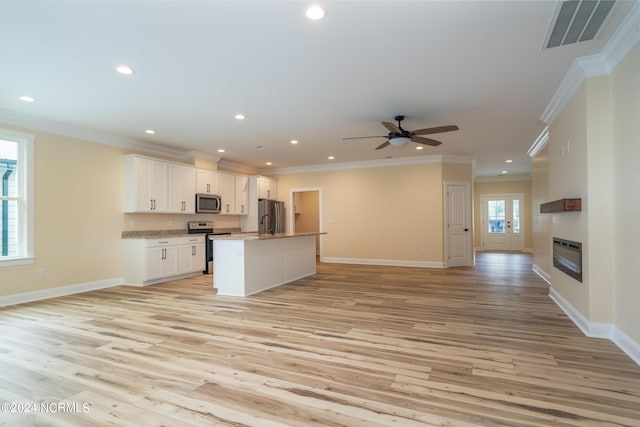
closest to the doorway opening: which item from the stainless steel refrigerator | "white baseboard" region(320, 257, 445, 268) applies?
the stainless steel refrigerator

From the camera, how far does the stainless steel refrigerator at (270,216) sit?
8.78 m

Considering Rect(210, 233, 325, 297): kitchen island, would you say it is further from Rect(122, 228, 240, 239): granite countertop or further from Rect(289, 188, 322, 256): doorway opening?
Rect(289, 188, 322, 256): doorway opening

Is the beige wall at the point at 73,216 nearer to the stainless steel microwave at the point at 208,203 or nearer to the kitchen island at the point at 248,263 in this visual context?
the stainless steel microwave at the point at 208,203

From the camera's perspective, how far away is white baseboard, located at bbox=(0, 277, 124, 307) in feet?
15.0

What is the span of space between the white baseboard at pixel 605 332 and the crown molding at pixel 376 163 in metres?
4.56

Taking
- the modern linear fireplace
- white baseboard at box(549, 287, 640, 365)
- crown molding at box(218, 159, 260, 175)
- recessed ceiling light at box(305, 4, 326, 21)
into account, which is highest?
recessed ceiling light at box(305, 4, 326, 21)

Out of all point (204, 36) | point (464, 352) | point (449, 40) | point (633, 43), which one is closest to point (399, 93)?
point (449, 40)

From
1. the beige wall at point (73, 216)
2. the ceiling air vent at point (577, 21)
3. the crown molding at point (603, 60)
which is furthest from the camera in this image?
the beige wall at point (73, 216)

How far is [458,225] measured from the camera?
8.05 m

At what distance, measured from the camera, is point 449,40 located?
280 centimetres

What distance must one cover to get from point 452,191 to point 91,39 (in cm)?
743

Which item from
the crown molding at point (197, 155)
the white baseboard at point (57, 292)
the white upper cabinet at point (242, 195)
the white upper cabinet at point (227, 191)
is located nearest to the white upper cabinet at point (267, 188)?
the white upper cabinet at point (242, 195)

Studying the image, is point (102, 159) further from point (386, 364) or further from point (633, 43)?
point (633, 43)

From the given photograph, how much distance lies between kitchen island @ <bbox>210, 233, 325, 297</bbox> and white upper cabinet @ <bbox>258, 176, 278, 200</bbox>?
3.19 meters
